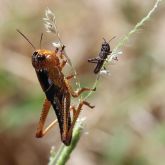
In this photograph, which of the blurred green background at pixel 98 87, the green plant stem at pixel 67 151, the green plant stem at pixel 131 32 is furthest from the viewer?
the blurred green background at pixel 98 87

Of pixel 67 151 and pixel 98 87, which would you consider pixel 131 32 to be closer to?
pixel 67 151

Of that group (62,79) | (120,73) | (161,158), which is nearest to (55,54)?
(62,79)

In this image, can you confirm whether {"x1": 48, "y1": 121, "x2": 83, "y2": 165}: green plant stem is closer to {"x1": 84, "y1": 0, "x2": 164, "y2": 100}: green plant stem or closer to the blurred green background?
{"x1": 84, "y1": 0, "x2": 164, "y2": 100}: green plant stem

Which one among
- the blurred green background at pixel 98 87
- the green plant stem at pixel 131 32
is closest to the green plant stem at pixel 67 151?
the green plant stem at pixel 131 32

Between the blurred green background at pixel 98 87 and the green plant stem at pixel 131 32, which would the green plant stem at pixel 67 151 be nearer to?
the green plant stem at pixel 131 32

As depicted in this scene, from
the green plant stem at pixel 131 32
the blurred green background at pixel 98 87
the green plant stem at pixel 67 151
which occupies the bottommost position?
the blurred green background at pixel 98 87

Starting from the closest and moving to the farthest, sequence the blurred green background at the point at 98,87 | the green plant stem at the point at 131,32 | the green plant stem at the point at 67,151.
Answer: the green plant stem at the point at 131,32, the green plant stem at the point at 67,151, the blurred green background at the point at 98,87

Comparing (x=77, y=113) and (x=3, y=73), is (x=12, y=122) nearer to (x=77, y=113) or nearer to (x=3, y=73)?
(x=3, y=73)

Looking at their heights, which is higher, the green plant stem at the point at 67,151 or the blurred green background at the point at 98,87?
the green plant stem at the point at 67,151

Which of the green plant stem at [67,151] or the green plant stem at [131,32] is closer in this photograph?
the green plant stem at [131,32]

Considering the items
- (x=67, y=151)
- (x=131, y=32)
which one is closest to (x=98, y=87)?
(x=67, y=151)
